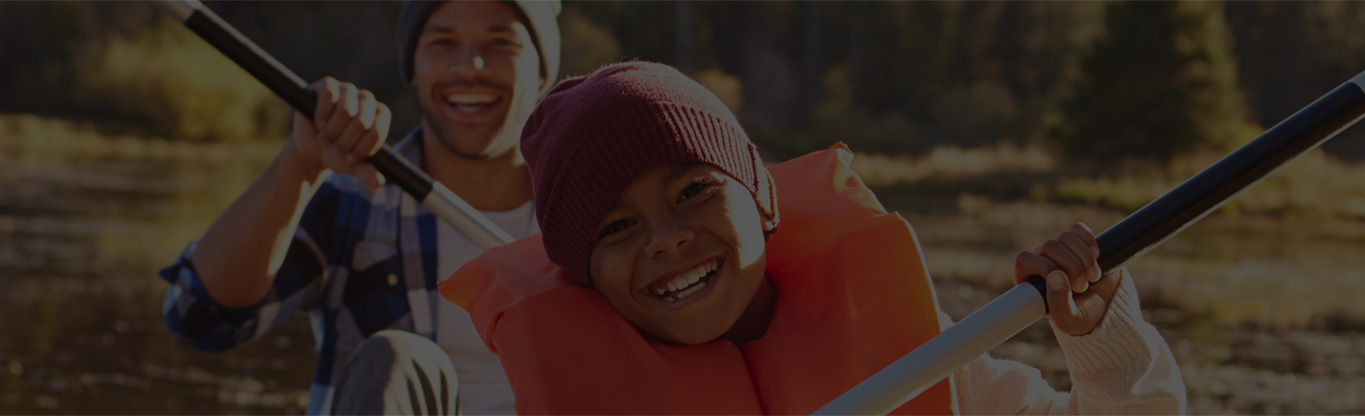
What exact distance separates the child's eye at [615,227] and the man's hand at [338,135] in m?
0.75

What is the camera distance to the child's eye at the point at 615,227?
4.95ft

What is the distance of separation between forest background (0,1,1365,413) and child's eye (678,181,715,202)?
18.2 inches

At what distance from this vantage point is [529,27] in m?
2.52

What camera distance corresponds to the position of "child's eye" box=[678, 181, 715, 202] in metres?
1.51

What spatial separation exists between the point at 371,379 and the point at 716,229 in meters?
0.63

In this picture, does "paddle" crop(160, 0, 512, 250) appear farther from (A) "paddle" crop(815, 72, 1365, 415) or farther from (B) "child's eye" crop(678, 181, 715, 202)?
(A) "paddle" crop(815, 72, 1365, 415)

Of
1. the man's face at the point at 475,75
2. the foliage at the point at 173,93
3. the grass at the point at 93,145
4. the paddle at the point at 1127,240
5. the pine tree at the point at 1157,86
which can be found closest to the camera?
the paddle at the point at 1127,240

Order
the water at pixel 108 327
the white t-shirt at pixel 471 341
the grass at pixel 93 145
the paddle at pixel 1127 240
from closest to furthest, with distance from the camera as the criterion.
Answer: the paddle at pixel 1127 240 < the white t-shirt at pixel 471 341 < the water at pixel 108 327 < the grass at pixel 93 145

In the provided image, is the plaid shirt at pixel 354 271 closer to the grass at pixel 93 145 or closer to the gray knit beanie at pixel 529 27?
the gray knit beanie at pixel 529 27

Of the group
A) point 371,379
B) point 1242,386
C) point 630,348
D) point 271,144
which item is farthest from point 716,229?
point 271,144

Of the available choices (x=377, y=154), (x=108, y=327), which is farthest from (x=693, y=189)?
(x=108, y=327)

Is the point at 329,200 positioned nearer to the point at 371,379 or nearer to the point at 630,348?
the point at 371,379

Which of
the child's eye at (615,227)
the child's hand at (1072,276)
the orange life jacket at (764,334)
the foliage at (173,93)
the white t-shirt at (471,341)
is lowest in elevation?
the foliage at (173,93)

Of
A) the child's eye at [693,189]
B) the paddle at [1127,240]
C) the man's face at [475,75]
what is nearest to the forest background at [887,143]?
the child's eye at [693,189]
